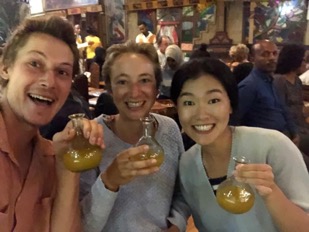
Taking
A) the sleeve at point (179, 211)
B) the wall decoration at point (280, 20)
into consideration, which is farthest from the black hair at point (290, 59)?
the wall decoration at point (280, 20)

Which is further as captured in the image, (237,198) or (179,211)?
(179,211)

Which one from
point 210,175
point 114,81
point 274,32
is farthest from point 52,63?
point 274,32

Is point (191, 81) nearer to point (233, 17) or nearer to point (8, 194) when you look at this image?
point (8, 194)

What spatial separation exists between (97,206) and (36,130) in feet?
1.11

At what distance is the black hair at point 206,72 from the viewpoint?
1429 mm

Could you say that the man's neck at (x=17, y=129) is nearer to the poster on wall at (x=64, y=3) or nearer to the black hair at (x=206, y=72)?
the black hair at (x=206, y=72)

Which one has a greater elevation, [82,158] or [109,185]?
[82,158]

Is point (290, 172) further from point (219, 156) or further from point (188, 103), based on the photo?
point (188, 103)

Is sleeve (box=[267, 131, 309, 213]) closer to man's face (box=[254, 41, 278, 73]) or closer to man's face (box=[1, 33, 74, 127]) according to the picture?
man's face (box=[1, 33, 74, 127])

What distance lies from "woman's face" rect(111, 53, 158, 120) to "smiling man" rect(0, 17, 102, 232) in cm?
25

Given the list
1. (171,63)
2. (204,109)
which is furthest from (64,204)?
(171,63)

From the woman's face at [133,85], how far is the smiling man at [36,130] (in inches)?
9.7

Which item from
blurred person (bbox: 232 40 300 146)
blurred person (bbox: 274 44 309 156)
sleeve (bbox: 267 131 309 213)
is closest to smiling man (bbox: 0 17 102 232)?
sleeve (bbox: 267 131 309 213)

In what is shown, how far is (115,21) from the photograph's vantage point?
11.3 metres
